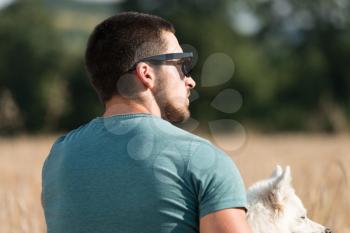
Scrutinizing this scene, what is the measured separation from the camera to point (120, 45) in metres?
2.58

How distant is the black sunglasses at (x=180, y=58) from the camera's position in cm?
262

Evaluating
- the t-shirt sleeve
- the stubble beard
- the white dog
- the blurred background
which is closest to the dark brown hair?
the stubble beard

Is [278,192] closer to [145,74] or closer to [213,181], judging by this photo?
[213,181]

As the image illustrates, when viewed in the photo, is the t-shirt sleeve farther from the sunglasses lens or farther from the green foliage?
the green foliage

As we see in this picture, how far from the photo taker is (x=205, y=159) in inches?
93.2

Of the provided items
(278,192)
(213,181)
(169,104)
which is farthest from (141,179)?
(278,192)

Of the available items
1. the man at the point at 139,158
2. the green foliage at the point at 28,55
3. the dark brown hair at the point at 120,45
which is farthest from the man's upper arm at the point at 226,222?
the green foliage at the point at 28,55

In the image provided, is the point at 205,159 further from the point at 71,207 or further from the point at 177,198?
the point at 71,207

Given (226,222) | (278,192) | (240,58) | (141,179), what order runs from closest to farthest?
(226,222) < (141,179) < (278,192) < (240,58)

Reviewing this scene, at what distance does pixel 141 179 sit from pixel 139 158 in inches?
2.6

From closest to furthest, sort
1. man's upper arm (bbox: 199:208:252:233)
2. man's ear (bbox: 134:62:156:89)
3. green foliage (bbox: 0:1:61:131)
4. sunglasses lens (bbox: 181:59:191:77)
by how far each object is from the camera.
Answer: man's upper arm (bbox: 199:208:252:233) < man's ear (bbox: 134:62:156:89) < sunglasses lens (bbox: 181:59:191:77) < green foliage (bbox: 0:1:61:131)

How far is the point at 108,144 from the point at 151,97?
9.0 inches

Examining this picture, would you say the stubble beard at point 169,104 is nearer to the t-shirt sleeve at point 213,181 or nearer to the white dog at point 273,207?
the t-shirt sleeve at point 213,181

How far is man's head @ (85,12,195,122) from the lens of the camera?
2592 millimetres
